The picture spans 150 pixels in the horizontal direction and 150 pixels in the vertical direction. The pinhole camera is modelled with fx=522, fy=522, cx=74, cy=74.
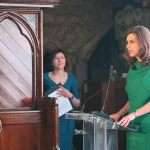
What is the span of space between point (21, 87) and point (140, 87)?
2.52 feet

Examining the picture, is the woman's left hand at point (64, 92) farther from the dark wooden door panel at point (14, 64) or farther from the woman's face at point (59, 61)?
the dark wooden door panel at point (14, 64)

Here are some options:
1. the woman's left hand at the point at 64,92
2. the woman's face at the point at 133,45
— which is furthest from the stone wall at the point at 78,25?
the woman's face at the point at 133,45

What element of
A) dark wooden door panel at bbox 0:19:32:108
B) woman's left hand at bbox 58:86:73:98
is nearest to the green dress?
dark wooden door panel at bbox 0:19:32:108

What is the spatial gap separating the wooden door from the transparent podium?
0.27 metres

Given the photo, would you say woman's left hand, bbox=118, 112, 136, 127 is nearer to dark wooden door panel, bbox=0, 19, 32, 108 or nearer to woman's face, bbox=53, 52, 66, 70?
dark wooden door panel, bbox=0, 19, 32, 108

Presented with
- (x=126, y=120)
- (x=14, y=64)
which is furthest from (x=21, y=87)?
(x=126, y=120)

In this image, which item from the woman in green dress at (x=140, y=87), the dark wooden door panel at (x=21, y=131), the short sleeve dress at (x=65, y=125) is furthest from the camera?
the short sleeve dress at (x=65, y=125)

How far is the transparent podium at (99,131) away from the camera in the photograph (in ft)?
9.64

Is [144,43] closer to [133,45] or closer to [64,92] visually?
[133,45]

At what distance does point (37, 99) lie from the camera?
10.9 feet

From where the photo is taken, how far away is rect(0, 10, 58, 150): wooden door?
3.23 metres

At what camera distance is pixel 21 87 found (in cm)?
332

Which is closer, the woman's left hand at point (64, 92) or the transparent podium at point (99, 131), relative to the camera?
the transparent podium at point (99, 131)

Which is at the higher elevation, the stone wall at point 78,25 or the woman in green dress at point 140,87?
the stone wall at point 78,25
